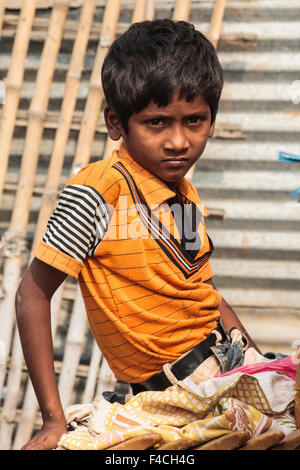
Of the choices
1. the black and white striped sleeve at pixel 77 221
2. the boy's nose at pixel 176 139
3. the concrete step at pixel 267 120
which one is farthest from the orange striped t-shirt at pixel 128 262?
the concrete step at pixel 267 120

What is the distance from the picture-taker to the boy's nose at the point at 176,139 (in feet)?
5.49

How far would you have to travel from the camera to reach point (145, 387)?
5.82 ft

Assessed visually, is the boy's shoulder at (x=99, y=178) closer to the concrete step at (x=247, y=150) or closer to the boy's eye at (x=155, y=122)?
the boy's eye at (x=155, y=122)

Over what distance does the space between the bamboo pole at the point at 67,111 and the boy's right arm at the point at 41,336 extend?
200cm

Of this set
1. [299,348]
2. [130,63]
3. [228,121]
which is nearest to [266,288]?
[228,121]

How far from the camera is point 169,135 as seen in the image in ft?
5.52

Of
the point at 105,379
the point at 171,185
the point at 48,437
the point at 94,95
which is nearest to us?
the point at 48,437

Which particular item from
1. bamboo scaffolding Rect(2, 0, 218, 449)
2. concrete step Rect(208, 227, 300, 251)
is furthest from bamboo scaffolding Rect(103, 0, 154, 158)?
concrete step Rect(208, 227, 300, 251)

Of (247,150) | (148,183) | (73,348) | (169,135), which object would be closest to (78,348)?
(73,348)

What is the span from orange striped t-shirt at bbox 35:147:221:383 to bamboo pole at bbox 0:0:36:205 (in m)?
2.01

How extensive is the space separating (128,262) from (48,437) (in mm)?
501

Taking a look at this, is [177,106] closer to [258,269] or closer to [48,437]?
[48,437]
